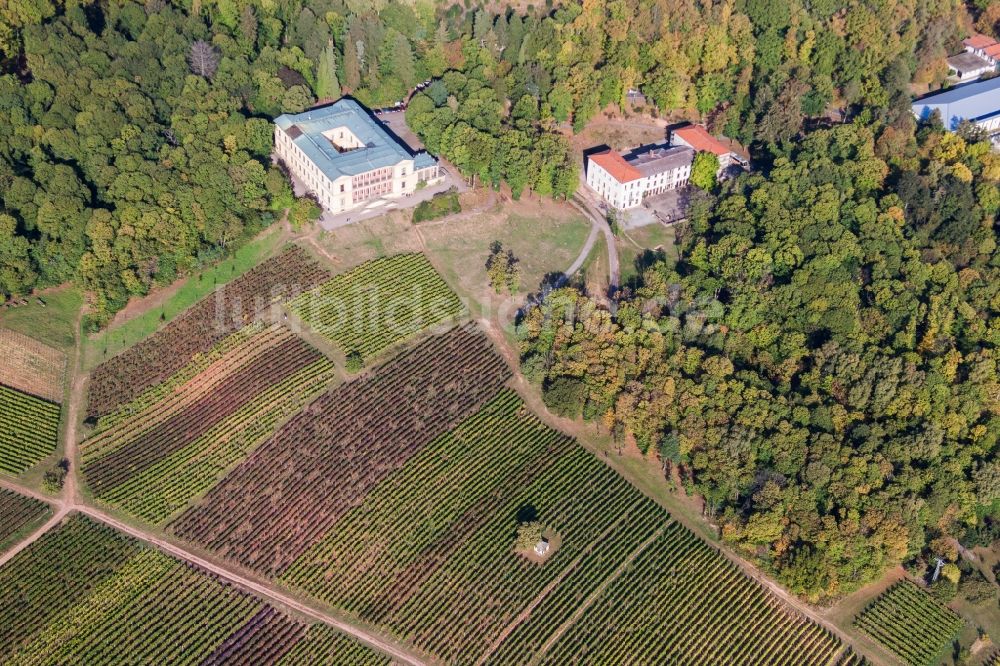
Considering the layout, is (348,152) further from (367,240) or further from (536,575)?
(536,575)

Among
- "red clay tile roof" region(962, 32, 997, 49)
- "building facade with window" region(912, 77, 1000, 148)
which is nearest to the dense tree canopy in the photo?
"building facade with window" region(912, 77, 1000, 148)

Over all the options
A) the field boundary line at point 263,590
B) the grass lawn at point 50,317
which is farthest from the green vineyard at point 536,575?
the grass lawn at point 50,317

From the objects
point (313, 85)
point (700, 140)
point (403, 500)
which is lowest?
point (403, 500)

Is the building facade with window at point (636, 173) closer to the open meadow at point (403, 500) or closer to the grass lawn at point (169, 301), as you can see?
the open meadow at point (403, 500)

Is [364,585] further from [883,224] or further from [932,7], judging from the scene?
[932,7]

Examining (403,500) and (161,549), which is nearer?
(161,549)

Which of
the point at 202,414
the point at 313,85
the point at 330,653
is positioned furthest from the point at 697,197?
the point at 330,653
